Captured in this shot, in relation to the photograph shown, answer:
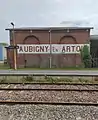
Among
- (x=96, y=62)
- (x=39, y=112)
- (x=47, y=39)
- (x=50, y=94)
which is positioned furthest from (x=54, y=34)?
(x=39, y=112)

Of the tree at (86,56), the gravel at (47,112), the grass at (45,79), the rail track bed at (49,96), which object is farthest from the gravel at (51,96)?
the tree at (86,56)

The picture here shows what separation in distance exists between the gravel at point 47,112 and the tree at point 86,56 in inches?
1140

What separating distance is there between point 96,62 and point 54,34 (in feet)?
27.5

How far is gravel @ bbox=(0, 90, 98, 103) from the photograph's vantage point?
32.7 ft

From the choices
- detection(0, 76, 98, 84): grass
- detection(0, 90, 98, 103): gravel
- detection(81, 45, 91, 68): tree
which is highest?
detection(81, 45, 91, 68): tree

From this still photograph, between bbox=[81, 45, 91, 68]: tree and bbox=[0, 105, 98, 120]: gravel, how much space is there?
2897 centimetres

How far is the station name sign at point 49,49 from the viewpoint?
38344mm

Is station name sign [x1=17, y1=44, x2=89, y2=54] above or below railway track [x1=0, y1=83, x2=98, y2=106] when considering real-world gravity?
above

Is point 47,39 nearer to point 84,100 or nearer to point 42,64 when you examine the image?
point 42,64

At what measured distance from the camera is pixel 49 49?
38.5 meters

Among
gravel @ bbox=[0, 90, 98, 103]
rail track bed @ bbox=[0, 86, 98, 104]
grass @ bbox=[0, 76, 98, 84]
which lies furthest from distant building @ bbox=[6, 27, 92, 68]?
gravel @ bbox=[0, 90, 98, 103]

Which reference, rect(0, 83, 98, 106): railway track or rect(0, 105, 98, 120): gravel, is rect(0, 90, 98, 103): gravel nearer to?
rect(0, 83, 98, 106): railway track

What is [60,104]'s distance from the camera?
887 cm

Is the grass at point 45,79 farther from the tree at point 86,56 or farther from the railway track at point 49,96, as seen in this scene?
the tree at point 86,56
